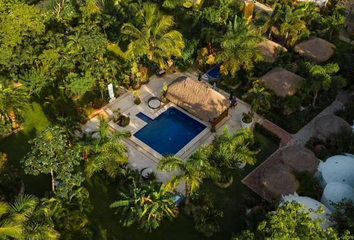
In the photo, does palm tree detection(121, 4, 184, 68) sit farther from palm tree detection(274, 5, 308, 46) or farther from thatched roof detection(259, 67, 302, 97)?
palm tree detection(274, 5, 308, 46)

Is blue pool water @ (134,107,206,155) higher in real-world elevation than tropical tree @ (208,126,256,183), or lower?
lower

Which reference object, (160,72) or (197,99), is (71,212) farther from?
(160,72)

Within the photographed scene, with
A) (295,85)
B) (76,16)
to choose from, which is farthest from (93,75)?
(295,85)

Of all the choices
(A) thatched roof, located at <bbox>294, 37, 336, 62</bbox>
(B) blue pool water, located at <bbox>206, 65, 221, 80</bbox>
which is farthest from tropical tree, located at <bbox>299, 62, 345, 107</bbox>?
(B) blue pool water, located at <bbox>206, 65, 221, 80</bbox>

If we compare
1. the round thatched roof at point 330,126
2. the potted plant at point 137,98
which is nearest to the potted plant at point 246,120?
the round thatched roof at point 330,126

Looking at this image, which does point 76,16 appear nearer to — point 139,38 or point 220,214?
point 139,38

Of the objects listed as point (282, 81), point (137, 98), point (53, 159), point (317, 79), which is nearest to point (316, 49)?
point (317, 79)

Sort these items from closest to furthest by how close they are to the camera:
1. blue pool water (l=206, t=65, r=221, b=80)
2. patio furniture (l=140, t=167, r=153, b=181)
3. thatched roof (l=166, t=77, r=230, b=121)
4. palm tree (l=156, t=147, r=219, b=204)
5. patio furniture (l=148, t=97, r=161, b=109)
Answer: palm tree (l=156, t=147, r=219, b=204), patio furniture (l=140, t=167, r=153, b=181), thatched roof (l=166, t=77, r=230, b=121), patio furniture (l=148, t=97, r=161, b=109), blue pool water (l=206, t=65, r=221, b=80)
